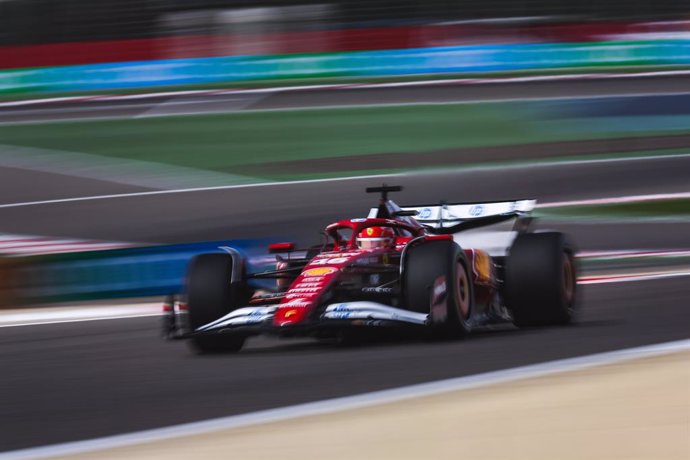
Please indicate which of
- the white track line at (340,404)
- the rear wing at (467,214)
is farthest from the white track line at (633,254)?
the white track line at (340,404)

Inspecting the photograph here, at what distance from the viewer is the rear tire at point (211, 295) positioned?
26.4 feet

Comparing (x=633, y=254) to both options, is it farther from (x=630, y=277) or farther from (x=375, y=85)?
(x=375, y=85)

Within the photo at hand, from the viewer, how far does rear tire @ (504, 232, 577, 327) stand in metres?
8.34

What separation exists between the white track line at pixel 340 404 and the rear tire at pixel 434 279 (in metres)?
1.25

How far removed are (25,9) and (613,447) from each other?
27891 mm

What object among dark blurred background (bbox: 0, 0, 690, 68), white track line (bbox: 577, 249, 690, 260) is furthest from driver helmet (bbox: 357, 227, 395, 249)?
dark blurred background (bbox: 0, 0, 690, 68)

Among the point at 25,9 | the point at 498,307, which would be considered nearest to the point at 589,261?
the point at 498,307

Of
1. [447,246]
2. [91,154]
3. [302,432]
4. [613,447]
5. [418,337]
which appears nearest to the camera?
[613,447]

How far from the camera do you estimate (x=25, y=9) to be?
29.8 m

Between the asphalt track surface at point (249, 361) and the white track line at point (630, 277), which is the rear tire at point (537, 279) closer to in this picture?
the asphalt track surface at point (249, 361)

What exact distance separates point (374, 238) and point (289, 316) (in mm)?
1004

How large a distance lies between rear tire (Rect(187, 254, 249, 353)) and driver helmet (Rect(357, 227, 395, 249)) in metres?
0.88

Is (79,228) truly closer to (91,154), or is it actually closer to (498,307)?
(91,154)

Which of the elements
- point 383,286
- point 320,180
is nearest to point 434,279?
point 383,286
